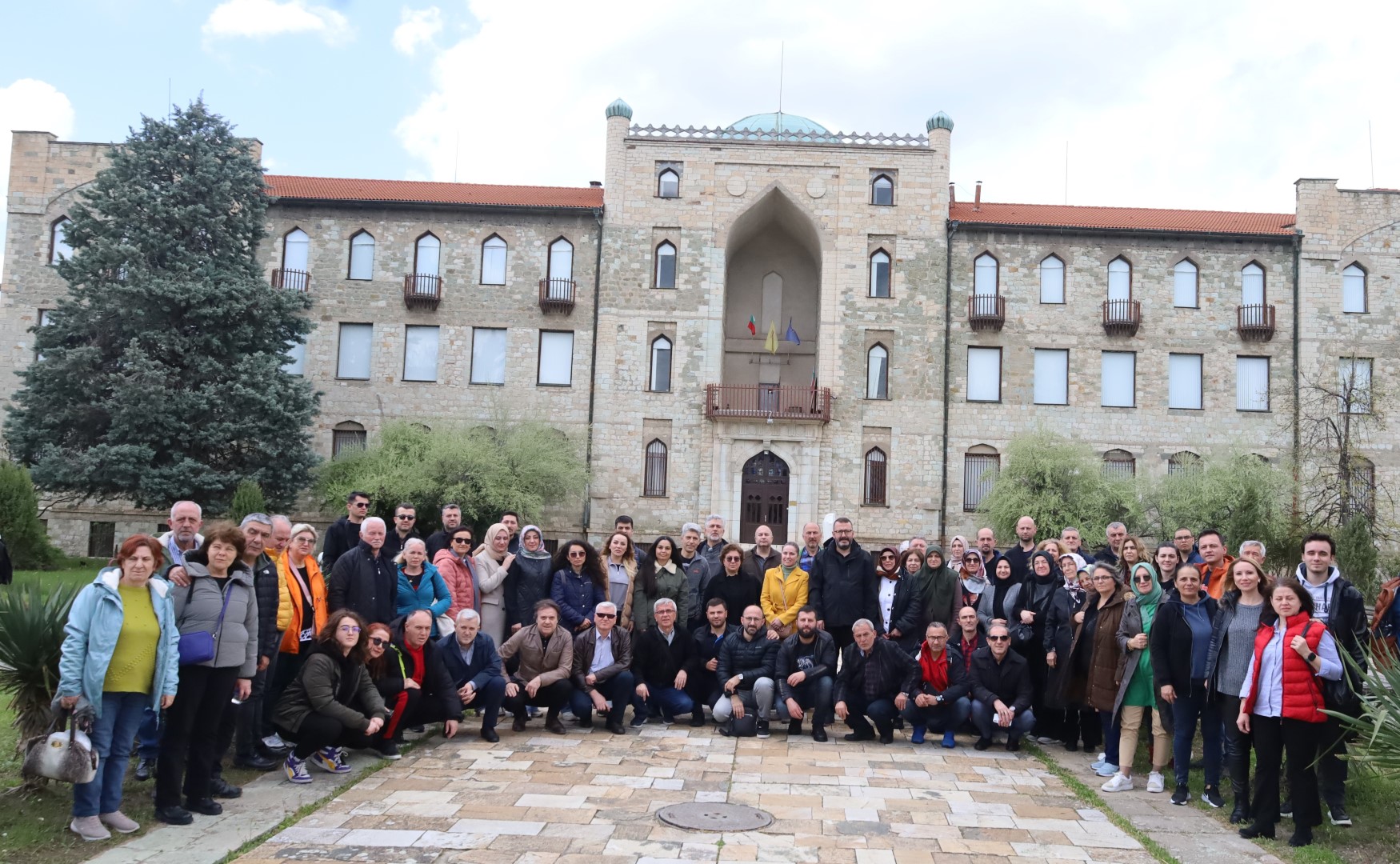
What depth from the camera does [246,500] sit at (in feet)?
79.3

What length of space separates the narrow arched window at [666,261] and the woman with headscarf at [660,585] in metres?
21.0

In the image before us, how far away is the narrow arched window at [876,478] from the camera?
103ft

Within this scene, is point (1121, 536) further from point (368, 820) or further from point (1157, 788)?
point (368, 820)

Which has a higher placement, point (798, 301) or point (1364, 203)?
point (1364, 203)

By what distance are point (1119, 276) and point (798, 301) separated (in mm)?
9369

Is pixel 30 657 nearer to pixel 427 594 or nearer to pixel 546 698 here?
pixel 427 594

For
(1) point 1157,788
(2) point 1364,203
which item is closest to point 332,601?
(1) point 1157,788

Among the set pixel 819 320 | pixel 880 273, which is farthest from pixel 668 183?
pixel 880 273

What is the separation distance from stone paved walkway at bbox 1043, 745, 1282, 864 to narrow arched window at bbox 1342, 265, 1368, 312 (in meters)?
27.2

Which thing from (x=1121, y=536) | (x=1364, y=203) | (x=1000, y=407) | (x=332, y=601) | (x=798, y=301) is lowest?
(x=332, y=601)

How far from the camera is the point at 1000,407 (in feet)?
104

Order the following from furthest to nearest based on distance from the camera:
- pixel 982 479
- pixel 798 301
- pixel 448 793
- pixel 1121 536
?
pixel 798 301 → pixel 982 479 → pixel 1121 536 → pixel 448 793

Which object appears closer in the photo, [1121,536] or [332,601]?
[332,601]

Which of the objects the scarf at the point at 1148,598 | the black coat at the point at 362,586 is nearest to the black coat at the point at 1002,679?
the scarf at the point at 1148,598
